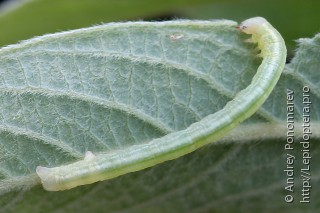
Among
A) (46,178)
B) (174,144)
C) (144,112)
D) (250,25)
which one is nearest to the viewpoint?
(46,178)

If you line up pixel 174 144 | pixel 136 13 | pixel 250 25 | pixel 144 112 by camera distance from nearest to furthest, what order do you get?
pixel 174 144 → pixel 144 112 → pixel 250 25 → pixel 136 13

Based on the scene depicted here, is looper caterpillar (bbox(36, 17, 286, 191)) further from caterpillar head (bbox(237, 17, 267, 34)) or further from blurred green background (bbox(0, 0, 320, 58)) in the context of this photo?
blurred green background (bbox(0, 0, 320, 58))

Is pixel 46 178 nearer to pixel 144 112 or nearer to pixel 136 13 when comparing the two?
pixel 144 112

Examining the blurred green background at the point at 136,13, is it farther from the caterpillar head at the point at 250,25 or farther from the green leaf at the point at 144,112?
the green leaf at the point at 144,112

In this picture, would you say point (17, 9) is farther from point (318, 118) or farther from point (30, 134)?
point (318, 118)

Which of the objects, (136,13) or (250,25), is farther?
(136,13)

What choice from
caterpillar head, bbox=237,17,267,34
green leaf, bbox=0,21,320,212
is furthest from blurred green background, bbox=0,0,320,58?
green leaf, bbox=0,21,320,212

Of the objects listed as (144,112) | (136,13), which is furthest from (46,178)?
(136,13)
